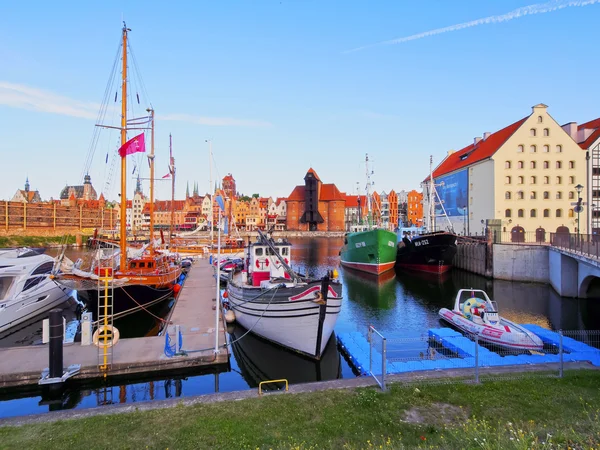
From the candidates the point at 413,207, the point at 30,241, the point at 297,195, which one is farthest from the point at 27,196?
the point at 413,207

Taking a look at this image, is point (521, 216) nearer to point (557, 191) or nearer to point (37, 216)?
point (557, 191)

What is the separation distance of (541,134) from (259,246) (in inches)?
1631

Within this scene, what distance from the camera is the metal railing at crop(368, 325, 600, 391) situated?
10359 millimetres

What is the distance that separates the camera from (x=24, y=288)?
2070 centimetres

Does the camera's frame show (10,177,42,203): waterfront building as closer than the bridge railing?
No

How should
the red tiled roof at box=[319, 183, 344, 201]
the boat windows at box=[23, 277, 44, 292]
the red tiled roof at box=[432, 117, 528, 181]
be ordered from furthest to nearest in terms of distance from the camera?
the red tiled roof at box=[319, 183, 344, 201] < the red tiled roof at box=[432, 117, 528, 181] < the boat windows at box=[23, 277, 44, 292]

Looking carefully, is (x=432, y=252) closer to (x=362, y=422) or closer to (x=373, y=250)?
(x=373, y=250)

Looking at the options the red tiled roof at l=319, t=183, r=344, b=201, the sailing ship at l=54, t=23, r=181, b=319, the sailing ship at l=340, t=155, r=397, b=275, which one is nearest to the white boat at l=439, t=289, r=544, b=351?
the sailing ship at l=54, t=23, r=181, b=319

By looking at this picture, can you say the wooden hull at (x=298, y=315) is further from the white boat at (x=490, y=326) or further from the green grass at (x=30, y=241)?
the green grass at (x=30, y=241)

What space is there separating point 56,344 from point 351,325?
50.1 ft

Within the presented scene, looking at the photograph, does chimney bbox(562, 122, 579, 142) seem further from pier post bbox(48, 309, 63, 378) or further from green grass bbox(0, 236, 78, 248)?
green grass bbox(0, 236, 78, 248)

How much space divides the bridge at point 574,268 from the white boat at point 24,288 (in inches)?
1281

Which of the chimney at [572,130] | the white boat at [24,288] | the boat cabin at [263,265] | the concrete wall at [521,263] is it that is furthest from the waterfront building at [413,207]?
the white boat at [24,288]

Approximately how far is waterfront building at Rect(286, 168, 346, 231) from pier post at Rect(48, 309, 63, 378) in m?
122
